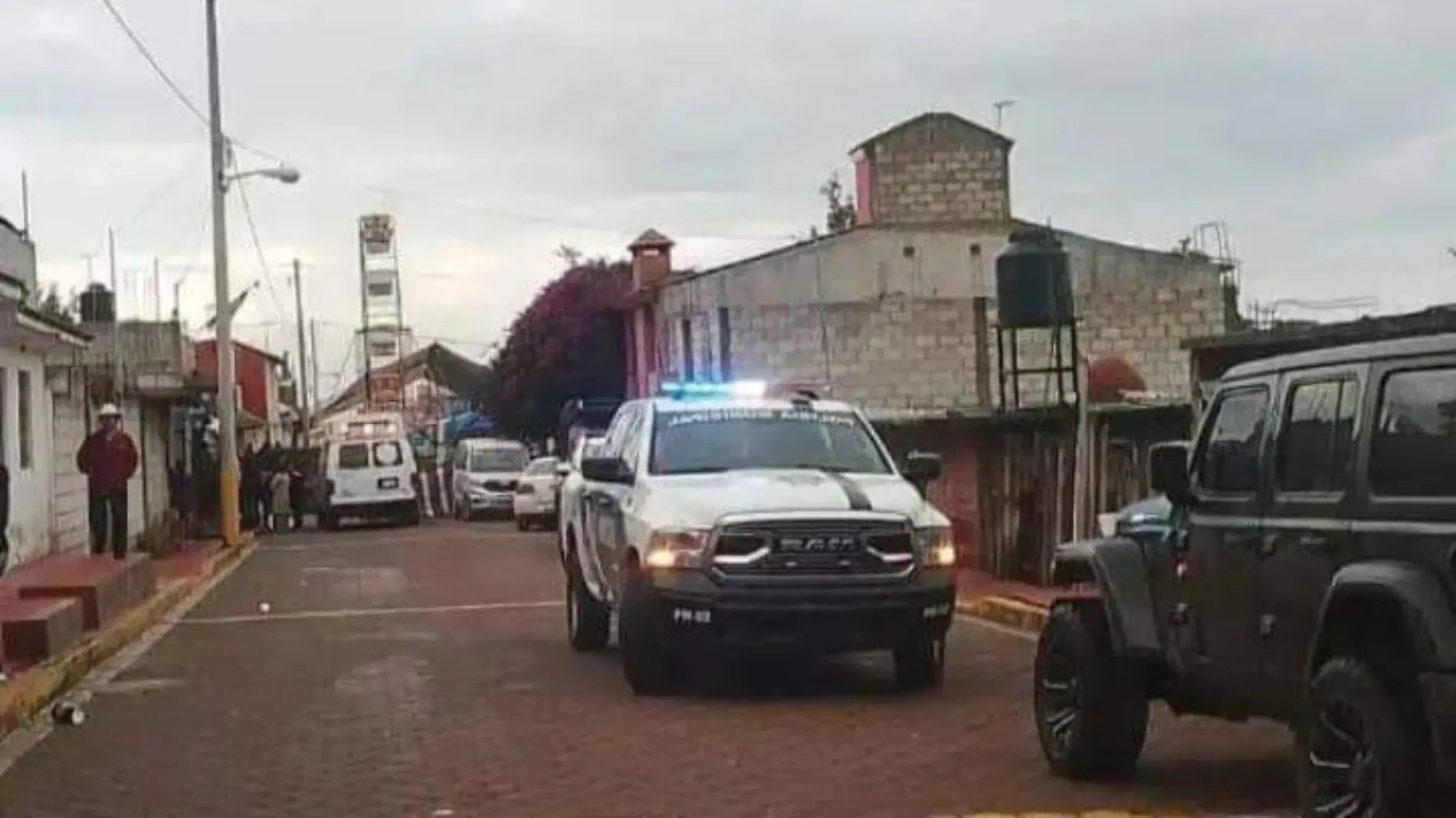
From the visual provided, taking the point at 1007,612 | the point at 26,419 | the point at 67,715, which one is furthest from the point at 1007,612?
the point at 26,419

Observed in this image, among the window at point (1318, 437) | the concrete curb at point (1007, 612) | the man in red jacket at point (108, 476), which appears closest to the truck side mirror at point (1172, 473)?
the window at point (1318, 437)

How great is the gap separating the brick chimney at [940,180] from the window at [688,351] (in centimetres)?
470

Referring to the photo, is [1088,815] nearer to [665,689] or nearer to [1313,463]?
[1313,463]

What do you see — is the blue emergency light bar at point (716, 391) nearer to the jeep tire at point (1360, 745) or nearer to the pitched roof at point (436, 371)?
the jeep tire at point (1360, 745)

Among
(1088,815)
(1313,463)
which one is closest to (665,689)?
(1088,815)

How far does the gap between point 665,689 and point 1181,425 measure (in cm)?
630

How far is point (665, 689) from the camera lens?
49.3 feet

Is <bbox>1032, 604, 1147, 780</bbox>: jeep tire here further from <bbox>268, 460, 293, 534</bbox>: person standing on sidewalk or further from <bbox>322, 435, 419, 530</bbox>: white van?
<bbox>268, 460, 293, 534</bbox>: person standing on sidewalk

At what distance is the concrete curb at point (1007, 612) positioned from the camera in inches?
739

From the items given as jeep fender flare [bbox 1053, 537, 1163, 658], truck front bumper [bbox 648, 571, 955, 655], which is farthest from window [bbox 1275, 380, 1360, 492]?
truck front bumper [bbox 648, 571, 955, 655]

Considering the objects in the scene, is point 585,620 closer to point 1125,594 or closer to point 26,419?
point 1125,594

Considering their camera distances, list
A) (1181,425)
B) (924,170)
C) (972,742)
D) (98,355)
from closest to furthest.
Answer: (972,742) < (1181,425) < (98,355) < (924,170)

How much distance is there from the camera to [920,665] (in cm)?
1486

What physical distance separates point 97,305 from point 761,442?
37444mm
